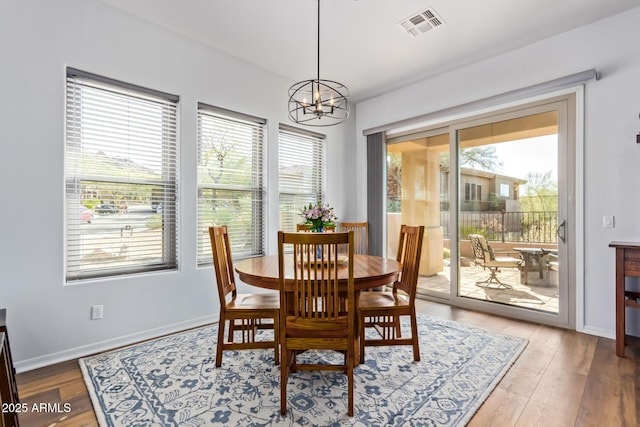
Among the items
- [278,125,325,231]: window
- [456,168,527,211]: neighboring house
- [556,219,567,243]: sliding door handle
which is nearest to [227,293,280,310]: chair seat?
[278,125,325,231]: window

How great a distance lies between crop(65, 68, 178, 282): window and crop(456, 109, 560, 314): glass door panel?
3305 millimetres

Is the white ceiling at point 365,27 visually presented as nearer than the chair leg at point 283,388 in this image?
No

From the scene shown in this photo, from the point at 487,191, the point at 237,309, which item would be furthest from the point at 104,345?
the point at 487,191

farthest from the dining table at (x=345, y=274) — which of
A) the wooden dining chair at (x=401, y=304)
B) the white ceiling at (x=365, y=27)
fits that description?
the white ceiling at (x=365, y=27)

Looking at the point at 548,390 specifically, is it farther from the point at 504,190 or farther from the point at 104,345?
the point at 104,345

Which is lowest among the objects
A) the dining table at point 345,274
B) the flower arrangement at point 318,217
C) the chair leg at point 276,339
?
the chair leg at point 276,339

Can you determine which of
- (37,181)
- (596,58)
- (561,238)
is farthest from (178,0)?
(561,238)

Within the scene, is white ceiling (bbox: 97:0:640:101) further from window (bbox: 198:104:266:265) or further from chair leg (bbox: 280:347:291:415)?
chair leg (bbox: 280:347:291:415)

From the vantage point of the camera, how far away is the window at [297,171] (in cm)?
409

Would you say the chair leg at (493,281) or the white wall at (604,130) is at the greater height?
the white wall at (604,130)

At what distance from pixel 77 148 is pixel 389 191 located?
3.67m

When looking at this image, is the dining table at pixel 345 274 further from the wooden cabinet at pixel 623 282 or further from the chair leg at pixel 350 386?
the wooden cabinet at pixel 623 282

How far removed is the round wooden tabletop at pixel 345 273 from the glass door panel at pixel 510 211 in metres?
1.73

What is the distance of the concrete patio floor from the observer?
327cm
